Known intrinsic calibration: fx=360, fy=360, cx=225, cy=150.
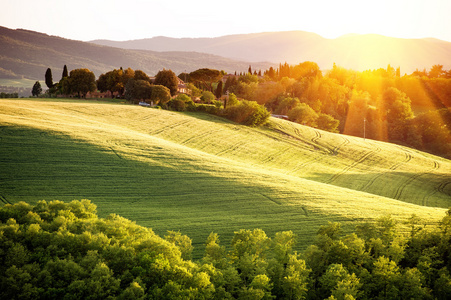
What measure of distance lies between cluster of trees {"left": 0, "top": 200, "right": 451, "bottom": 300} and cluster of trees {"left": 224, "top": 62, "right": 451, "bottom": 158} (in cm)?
7477

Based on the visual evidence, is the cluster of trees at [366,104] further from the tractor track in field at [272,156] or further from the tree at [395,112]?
the tractor track in field at [272,156]

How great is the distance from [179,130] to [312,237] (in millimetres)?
38151

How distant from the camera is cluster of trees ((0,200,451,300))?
16.4m

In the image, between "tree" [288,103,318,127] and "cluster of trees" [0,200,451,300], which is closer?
"cluster of trees" [0,200,451,300]

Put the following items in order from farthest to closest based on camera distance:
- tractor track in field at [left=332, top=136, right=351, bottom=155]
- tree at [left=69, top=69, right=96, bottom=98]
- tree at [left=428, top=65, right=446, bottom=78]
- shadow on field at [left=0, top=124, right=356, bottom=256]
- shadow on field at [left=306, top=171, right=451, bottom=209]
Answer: tree at [left=428, top=65, right=446, bottom=78] → tree at [left=69, top=69, right=96, bottom=98] → tractor track in field at [left=332, top=136, right=351, bottom=155] → shadow on field at [left=306, top=171, right=451, bottom=209] → shadow on field at [left=0, top=124, right=356, bottom=256]

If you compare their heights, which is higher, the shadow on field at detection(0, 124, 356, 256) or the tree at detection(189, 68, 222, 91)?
the tree at detection(189, 68, 222, 91)

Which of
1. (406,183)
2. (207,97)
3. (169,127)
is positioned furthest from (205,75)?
(406,183)

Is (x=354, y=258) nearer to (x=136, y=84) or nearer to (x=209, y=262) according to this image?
(x=209, y=262)

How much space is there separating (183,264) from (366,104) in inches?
4541

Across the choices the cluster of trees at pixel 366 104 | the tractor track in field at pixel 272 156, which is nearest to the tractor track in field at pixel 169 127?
the tractor track in field at pixel 272 156

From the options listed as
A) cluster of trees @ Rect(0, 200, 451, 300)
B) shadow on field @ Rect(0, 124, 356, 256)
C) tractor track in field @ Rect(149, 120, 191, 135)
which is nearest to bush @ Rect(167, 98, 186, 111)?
tractor track in field @ Rect(149, 120, 191, 135)

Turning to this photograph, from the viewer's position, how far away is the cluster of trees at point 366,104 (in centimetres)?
10012

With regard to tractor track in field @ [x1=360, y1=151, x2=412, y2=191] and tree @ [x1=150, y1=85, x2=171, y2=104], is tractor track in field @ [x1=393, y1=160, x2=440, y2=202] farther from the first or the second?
tree @ [x1=150, y1=85, x2=171, y2=104]

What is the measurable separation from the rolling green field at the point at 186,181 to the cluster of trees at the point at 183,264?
4219mm
